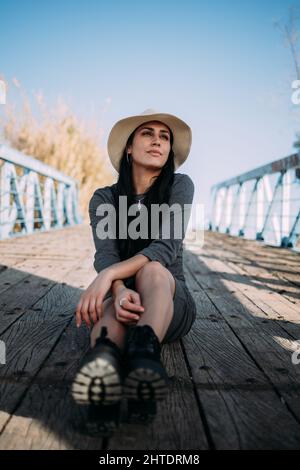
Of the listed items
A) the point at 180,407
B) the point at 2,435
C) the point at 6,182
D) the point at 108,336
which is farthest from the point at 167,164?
the point at 6,182

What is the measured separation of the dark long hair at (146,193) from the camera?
154cm

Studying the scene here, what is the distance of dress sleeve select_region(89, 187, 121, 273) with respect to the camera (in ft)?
4.82

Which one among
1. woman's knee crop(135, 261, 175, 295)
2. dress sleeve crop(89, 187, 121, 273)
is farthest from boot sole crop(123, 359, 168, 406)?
dress sleeve crop(89, 187, 121, 273)

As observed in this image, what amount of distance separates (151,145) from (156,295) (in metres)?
0.73

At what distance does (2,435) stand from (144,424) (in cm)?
31

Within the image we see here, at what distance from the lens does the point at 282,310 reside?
1978 millimetres

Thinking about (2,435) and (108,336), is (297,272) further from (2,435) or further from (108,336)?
(2,435)

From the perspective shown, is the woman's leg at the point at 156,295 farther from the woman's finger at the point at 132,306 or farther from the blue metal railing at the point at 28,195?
the blue metal railing at the point at 28,195

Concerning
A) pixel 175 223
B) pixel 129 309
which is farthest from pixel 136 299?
pixel 175 223

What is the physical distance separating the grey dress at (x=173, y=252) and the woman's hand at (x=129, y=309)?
22 centimetres

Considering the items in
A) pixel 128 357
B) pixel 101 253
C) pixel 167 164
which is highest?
pixel 167 164

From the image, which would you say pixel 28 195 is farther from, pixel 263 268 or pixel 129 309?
pixel 129 309

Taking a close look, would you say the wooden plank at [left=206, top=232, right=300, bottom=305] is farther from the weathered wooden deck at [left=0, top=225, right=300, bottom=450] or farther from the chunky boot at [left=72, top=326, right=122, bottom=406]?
the chunky boot at [left=72, top=326, right=122, bottom=406]

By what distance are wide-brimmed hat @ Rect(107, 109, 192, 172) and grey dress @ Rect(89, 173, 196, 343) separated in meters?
0.13
